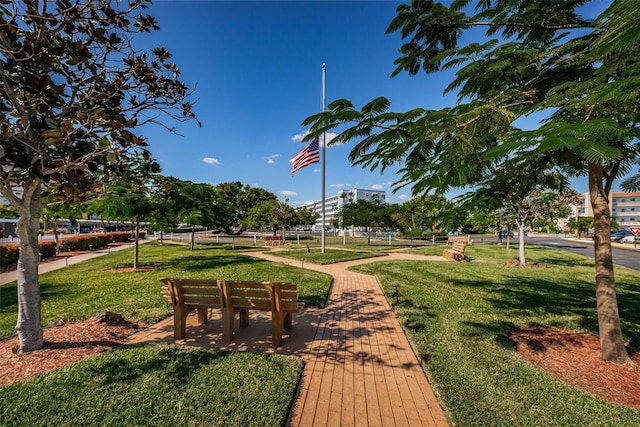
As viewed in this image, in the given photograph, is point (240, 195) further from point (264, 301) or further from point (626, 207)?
point (626, 207)

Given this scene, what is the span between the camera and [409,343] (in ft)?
16.2

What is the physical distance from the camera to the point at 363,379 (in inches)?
149

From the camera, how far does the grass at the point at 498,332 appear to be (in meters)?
3.09

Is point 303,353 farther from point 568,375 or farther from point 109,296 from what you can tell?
point 109,296

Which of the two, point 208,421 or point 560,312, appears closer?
point 208,421

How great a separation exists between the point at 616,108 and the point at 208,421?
5.86 meters

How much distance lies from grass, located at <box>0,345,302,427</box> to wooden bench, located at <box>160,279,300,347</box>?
0.71 metres

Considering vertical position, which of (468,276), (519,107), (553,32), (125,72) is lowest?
(468,276)

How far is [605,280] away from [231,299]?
6358mm

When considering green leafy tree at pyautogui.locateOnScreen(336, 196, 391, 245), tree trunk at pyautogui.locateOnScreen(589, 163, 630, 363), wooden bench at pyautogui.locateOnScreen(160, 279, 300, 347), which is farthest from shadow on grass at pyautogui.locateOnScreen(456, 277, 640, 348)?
green leafy tree at pyautogui.locateOnScreen(336, 196, 391, 245)

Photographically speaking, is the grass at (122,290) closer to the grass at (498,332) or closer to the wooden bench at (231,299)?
the wooden bench at (231,299)

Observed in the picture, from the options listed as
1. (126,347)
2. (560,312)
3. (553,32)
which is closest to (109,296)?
(126,347)

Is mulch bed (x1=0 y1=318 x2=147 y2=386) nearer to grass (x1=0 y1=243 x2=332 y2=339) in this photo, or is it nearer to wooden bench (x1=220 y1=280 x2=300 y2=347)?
grass (x1=0 y1=243 x2=332 y2=339)

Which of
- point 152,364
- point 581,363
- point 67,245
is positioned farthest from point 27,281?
point 67,245
